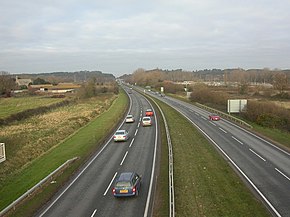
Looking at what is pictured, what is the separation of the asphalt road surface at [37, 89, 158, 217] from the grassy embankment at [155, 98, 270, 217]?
1.51 meters

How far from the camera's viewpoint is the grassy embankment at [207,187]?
16359 mm

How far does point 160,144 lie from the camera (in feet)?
109

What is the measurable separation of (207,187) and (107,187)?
635cm

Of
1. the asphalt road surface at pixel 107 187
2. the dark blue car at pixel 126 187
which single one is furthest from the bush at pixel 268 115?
the dark blue car at pixel 126 187

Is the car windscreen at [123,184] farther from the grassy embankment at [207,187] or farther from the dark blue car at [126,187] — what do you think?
the grassy embankment at [207,187]

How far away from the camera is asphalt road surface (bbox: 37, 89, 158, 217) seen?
55.2ft

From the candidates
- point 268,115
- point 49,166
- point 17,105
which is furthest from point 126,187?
point 17,105

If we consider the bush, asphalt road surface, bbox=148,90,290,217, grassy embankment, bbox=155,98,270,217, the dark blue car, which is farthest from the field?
the dark blue car

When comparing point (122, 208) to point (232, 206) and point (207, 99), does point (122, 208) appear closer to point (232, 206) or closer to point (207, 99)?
point (232, 206)

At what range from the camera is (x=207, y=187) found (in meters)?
19.9

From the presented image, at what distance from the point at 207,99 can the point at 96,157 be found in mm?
60434

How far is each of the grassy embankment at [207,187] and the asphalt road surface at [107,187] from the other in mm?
1514

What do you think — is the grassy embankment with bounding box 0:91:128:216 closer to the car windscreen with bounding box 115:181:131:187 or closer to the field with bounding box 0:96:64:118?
the car windscreen with bounding box 115:181:131:187

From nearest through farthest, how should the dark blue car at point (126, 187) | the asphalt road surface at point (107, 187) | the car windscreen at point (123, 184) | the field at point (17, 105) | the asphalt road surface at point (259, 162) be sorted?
the asphalt road surface at point (107, 187) → the dark blue car at point (126, 187) → the car windscreen at point (123, 184) → the asphalt road surface at point (259, 162) → the field at point (17, 105)
